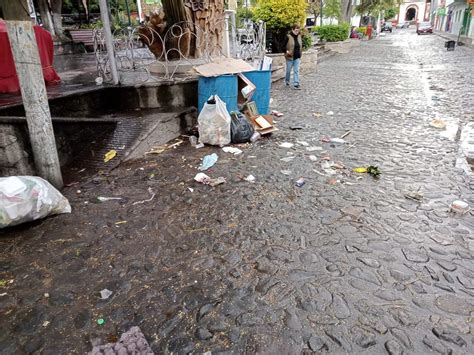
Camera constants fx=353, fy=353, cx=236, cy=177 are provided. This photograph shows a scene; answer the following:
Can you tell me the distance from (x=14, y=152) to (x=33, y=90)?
2.97 ft

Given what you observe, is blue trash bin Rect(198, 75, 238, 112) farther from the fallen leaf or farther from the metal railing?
the fallen leaf

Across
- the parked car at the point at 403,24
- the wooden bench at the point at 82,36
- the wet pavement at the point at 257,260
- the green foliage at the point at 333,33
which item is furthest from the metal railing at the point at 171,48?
the parked car at the point at 403,24

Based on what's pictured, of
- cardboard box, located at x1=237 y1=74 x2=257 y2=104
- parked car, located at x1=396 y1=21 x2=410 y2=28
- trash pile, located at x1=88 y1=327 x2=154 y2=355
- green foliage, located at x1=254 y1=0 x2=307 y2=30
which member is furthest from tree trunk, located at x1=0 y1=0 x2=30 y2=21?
parked car, located at x1=396 y1=21 x2=410 y2=28

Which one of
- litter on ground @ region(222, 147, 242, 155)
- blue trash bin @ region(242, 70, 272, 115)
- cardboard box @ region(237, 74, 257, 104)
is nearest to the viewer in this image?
litter on ground @ region(222, 147, 242, 155)

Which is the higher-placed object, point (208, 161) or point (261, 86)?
point (261, 86)

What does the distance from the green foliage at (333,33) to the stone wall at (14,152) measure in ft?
72.3

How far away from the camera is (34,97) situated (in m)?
3.55

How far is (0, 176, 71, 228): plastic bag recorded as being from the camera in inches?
120

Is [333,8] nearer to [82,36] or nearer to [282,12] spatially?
[282,12]

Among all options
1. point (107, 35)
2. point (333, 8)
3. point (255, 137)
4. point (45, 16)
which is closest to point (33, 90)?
point (107, 35)

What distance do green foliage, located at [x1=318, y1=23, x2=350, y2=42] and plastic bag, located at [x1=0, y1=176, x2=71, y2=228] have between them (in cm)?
2257

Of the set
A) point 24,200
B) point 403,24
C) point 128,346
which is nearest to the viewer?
point 128,346

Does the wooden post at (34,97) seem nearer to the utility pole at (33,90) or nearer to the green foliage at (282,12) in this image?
the utility pole at (33,90)

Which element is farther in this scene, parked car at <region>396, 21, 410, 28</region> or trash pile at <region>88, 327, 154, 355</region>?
parked car at <region>396, 21, 410, 28</region>
